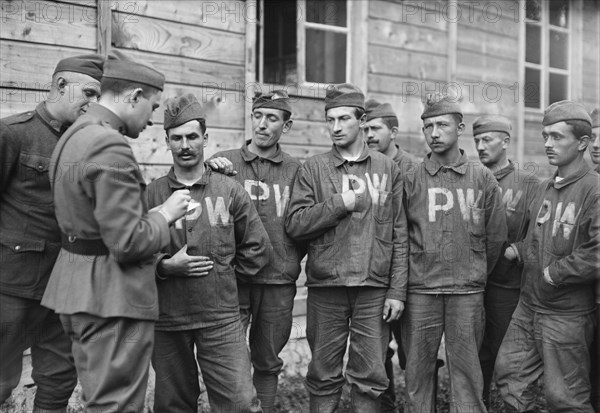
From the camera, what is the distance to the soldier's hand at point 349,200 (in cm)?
459

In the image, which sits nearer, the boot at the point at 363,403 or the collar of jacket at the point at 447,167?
the boot at the point at 363,403

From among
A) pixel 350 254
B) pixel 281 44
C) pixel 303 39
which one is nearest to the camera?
pixel 350 254

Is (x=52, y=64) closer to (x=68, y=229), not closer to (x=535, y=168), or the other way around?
(x=68, y=229)

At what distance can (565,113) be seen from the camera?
4.75 metres

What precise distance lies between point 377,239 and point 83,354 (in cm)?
208

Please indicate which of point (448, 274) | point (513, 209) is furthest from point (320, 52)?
point (448, 274)

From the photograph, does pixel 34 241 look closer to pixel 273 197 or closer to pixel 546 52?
pixel 273 197

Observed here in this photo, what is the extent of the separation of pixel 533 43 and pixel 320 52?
3.38 m

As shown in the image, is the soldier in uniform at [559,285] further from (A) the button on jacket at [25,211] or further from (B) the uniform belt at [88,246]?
(A) the button on jacket at [25,211]

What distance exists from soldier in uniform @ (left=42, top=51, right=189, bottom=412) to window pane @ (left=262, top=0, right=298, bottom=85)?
3867 mm

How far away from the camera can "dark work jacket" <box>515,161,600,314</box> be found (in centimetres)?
445

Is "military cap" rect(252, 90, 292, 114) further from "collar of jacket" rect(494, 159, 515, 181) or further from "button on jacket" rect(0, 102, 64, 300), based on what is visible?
"collar of jacket" rect(494, 159, 515, 181)

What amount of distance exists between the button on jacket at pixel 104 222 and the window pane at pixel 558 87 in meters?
7.01

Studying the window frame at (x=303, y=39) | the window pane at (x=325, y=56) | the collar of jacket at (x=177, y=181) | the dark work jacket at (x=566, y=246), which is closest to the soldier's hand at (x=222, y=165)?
the collar of jacket at (x=177, y=181)
